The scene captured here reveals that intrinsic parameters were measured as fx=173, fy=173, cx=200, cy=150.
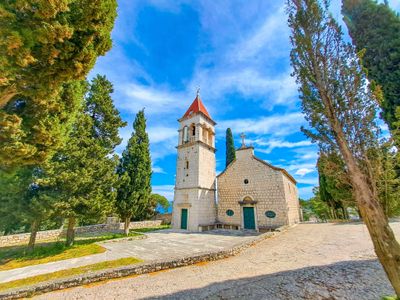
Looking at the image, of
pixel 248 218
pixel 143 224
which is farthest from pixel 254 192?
pixel 143 224

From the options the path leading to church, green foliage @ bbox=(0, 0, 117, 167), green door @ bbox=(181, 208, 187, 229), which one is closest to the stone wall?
green door @ bbox=(181, 208, 187, 229)

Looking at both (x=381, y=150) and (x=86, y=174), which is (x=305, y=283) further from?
(x=86, y=174)

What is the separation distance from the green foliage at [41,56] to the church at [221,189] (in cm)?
1331

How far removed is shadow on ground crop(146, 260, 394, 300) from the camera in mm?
4137

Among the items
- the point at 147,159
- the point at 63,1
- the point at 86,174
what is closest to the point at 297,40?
the point at 63,1

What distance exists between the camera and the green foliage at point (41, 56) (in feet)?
11.1

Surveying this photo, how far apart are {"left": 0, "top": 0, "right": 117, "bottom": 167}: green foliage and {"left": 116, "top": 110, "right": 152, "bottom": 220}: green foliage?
8.80 m

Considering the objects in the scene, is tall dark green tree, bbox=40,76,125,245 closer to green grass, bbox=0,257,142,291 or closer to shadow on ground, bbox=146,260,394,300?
green grass, bbox=0,257,142,291

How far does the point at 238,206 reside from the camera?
17969 millimetres

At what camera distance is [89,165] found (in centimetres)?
1148

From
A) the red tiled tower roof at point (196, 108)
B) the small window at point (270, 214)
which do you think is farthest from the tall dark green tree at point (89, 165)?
the small window at point (270, 214)

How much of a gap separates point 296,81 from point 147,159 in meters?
14.7

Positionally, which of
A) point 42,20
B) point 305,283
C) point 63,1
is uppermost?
point 63,1

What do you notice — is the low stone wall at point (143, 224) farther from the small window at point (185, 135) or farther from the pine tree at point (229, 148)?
the pine tree at point (229, 148)
